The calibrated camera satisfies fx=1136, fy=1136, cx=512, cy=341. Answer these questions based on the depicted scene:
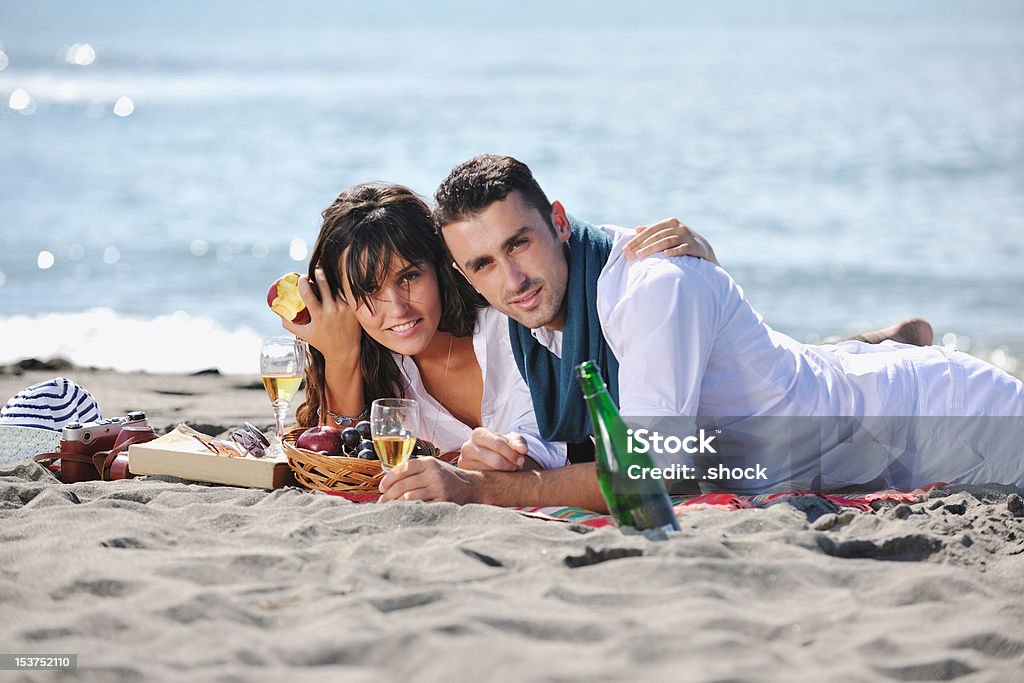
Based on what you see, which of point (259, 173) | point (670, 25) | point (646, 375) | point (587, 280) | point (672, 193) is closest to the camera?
point (646, 375)

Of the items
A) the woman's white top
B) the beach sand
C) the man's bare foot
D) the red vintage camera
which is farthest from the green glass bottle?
the man's bare foot

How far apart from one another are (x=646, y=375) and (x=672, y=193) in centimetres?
1377

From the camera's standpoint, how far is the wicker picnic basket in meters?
3.99

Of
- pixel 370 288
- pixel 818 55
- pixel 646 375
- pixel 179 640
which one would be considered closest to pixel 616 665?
pixel 179 640

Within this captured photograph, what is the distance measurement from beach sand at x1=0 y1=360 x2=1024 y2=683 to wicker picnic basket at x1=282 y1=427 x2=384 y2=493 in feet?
1.04

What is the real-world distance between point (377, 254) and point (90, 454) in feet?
4.46

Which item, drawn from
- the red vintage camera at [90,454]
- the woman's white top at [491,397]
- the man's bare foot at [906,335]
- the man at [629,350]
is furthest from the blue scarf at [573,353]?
the man's bare foot at [906,335]

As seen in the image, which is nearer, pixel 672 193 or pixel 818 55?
pixel 672 193

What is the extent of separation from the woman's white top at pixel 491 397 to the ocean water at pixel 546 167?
5.25 metres

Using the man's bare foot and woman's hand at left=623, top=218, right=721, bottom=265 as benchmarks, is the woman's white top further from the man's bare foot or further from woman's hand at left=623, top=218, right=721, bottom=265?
the man's bare foot

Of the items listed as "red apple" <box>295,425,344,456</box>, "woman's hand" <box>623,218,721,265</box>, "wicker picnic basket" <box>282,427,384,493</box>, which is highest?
"woman's hand" <box>623,218,721,265</box>

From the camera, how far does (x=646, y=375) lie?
11.3 ft

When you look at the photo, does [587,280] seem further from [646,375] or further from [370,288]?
[370,288]

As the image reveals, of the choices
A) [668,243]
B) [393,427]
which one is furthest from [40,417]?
[668,243]
